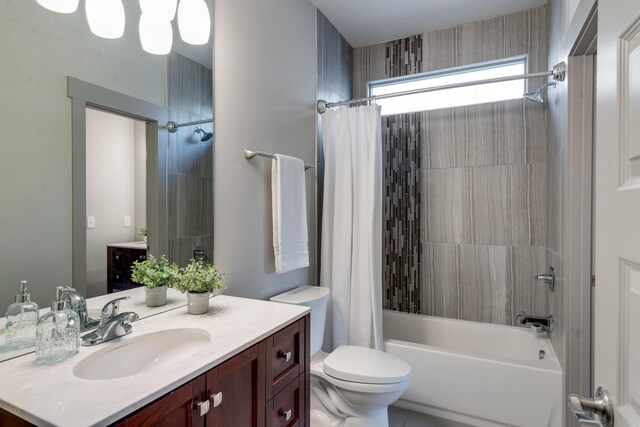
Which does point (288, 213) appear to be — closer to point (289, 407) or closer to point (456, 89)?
point (289, 407)

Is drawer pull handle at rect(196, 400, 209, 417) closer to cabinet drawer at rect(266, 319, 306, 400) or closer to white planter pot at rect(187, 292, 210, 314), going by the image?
cabinet drawer at rect(266, 319, 306, 400)

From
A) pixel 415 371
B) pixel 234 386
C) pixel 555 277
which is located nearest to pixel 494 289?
pixel 555 277

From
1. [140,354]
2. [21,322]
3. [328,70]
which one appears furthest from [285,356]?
[328,70]

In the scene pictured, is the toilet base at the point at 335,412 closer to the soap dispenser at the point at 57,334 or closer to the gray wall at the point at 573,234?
the gray wall at the point at 573,234

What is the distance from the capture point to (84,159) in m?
1.12

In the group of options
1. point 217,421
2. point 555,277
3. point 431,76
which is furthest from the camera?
point 431,76

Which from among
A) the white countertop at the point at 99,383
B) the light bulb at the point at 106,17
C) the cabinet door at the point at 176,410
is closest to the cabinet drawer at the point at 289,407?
the white countertop at the point at 99,383

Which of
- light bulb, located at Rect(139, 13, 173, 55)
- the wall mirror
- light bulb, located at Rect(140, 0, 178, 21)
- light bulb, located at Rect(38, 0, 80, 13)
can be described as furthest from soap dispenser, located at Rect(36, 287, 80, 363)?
light bulb, located at Rect(140, 0, 178, 21)

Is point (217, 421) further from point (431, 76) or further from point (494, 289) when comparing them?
point (431, 76)

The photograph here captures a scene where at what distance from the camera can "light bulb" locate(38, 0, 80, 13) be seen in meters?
1.02

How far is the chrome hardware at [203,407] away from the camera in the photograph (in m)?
0.87

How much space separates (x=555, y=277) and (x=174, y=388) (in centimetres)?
204

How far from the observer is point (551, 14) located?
2109 millimetres

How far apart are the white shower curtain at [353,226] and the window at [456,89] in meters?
0.73
